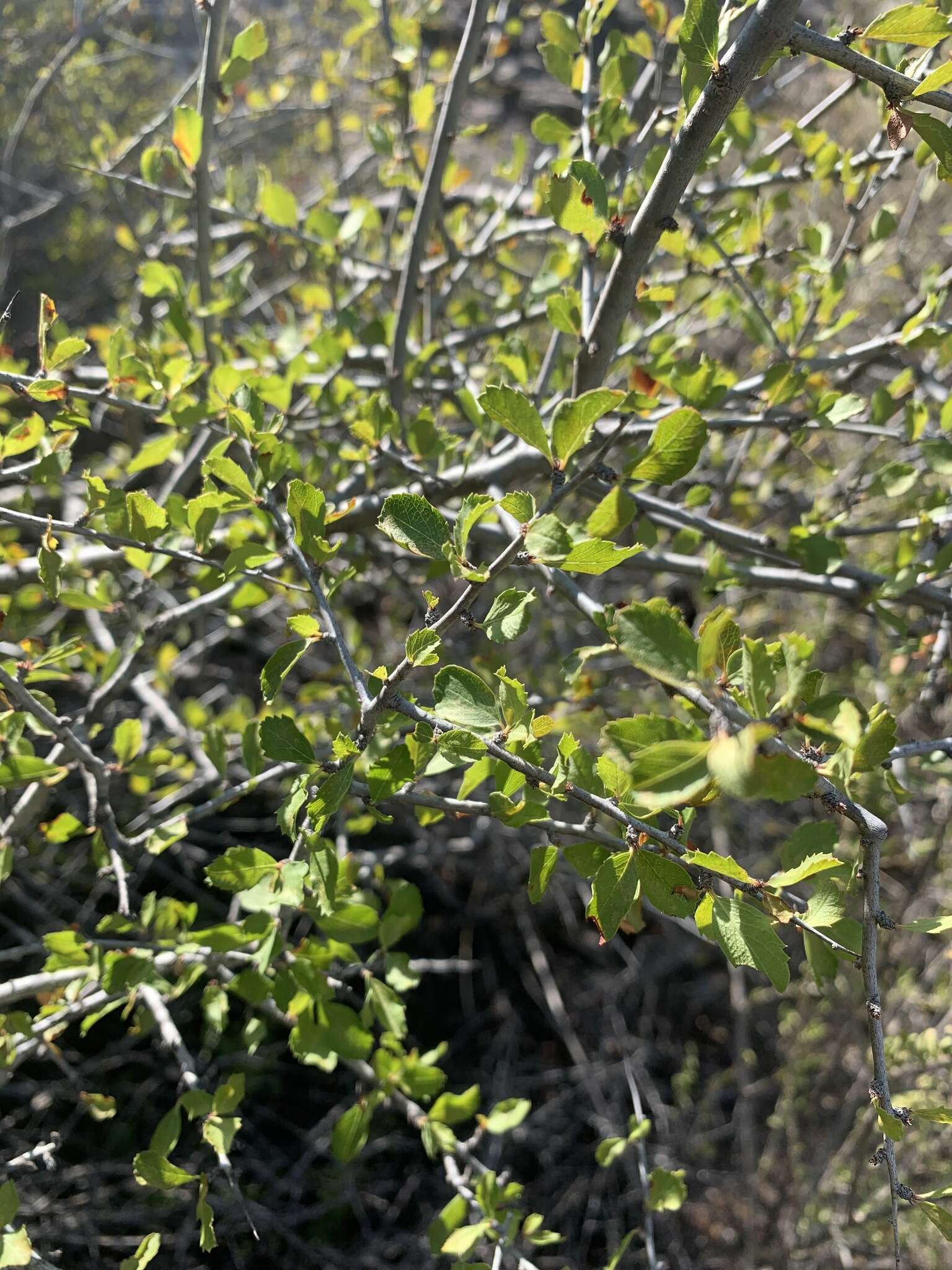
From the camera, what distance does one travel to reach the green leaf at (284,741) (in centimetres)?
89

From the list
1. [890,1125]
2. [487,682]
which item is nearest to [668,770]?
[890,1125]

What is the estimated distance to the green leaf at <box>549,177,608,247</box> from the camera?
1.04m

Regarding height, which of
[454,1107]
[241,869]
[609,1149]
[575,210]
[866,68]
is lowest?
[609,1149]

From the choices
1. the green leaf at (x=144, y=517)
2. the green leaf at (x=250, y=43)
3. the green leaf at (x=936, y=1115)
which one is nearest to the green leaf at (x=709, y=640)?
the green leaf at (x=936, y=1115)

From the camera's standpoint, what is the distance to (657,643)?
1.96 ft

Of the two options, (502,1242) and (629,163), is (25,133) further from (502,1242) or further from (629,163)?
(502,1242)

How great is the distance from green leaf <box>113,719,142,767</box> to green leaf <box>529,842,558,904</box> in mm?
764

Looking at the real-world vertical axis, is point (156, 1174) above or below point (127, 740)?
below

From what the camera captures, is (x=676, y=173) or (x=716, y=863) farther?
(x=676, y=173)

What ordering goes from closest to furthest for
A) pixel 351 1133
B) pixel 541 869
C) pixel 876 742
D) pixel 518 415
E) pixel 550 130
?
pixel 876 742
pixel 518 415
pixel 541 869
pixel 351 1133
pixel 550 130

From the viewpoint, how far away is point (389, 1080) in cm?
125

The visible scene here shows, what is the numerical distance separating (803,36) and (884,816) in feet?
6.40

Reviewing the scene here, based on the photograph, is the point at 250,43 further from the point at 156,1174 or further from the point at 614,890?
the point at 156,1174

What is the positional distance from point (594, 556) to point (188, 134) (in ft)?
3.61
